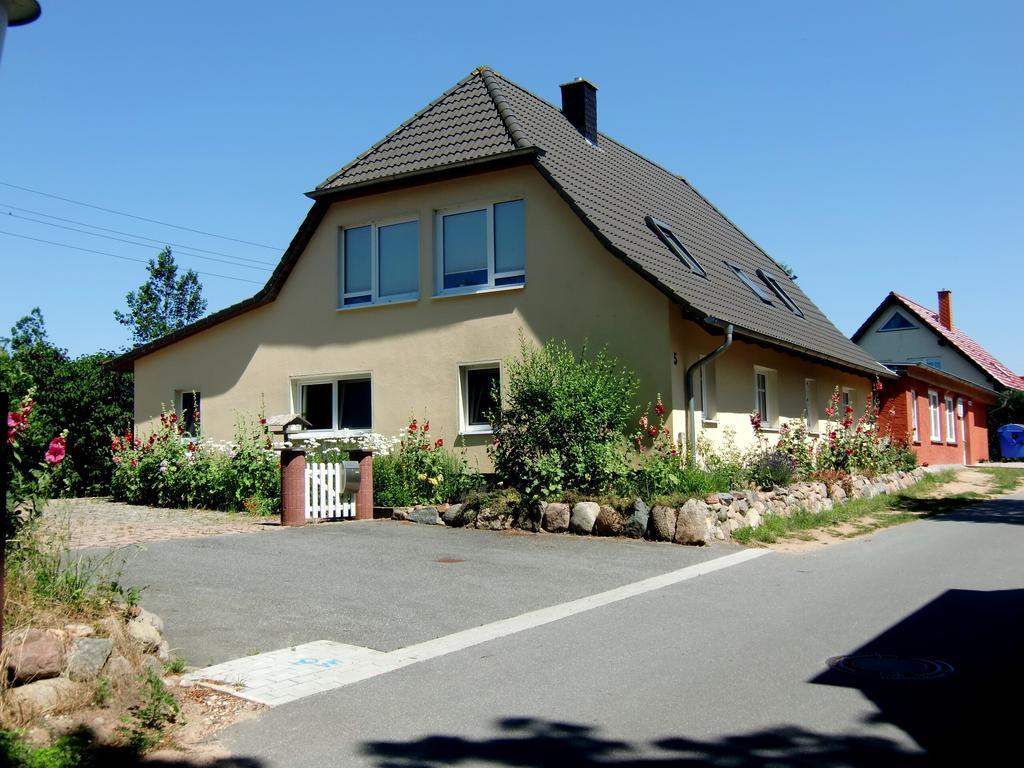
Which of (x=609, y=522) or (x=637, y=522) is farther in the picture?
(x=609, y=522)

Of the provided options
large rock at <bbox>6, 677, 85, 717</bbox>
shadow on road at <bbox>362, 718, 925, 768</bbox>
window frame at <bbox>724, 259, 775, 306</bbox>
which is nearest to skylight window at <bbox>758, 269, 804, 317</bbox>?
window frame at <bbox>724, 259, 775, 306</bbox>

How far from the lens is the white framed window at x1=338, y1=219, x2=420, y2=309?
18109mm

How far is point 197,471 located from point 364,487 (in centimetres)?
366

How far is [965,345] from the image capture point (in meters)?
44.9

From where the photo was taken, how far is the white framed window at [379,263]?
59.4ft

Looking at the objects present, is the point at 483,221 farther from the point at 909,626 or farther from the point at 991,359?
the point at 991,359

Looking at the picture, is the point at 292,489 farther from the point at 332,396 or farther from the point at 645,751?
the point at 645,751

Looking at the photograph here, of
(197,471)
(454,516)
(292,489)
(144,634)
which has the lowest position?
(144,634)

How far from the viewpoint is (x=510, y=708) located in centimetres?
563

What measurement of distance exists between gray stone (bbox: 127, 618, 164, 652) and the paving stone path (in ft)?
18.7

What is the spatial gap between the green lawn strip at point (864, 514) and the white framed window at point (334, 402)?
794cm

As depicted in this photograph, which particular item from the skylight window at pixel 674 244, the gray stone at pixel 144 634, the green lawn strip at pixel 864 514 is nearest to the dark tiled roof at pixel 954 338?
the green lawn strip at pixel 864 514

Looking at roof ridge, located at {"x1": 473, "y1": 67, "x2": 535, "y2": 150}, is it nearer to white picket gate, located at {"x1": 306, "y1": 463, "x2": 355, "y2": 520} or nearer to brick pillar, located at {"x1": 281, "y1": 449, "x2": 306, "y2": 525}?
white picket gate, located at {"x1": 306, "y1": 463, "x2": 355, "y2": 520}

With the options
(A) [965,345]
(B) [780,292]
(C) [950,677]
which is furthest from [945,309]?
(C) [950,677]
